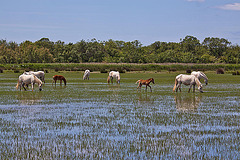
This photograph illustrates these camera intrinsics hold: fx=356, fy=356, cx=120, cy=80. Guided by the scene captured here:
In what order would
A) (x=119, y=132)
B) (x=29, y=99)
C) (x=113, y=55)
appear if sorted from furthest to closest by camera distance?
(x=113, y=55) < (x=29, y=99) < (x=119, y=132)

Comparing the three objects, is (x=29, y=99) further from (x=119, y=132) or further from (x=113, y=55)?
(x=113, y=55)

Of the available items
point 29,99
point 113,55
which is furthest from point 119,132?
point 113,55

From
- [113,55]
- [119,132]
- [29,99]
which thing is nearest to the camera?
[119,132]

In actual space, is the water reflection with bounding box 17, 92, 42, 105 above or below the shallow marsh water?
above

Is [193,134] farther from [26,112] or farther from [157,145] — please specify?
[26,112]

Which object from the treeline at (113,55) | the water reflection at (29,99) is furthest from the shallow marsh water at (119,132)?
the treeline at (113,55)

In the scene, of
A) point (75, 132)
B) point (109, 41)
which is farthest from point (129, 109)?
point (109, 41)

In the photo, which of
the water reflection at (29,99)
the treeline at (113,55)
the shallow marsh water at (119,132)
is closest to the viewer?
the shallow marsh water at (119,132)

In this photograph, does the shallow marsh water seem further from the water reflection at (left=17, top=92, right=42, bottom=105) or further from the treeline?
the treeline

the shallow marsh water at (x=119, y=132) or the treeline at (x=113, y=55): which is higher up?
the treeline at (x=113, y=55)

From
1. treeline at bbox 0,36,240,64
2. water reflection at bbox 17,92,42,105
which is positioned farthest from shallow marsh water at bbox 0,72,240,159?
treeline at bbox 0,36,240,64

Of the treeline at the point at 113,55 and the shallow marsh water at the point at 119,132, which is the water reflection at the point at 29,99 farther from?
the treeline at the point at 113,55

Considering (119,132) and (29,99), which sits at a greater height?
(29,99)

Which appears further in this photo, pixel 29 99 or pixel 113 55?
pixel 113 55
